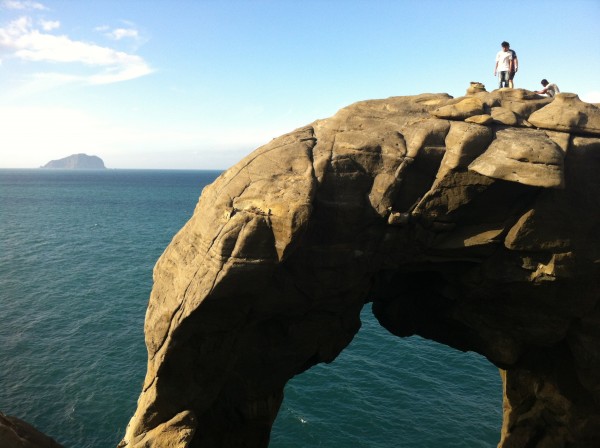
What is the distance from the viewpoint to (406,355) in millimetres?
34250

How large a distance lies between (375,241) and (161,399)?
8.00 m

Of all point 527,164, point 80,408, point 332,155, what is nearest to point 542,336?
point 527,164

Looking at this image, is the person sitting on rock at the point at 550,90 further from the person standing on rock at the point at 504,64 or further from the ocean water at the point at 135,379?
the ocean water at the point at 135,379

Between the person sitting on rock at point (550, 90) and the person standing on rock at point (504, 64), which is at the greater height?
the person standing on rock at point (504, 64)

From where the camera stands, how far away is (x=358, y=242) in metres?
13.4

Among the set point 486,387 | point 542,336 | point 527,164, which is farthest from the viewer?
point 486,387

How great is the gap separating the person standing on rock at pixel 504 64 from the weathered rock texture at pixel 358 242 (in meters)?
2.68

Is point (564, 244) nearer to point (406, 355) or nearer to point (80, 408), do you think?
point (406, 355)

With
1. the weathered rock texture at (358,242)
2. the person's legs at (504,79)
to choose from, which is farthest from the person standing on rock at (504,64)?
the weathered rock texture at (358,242)

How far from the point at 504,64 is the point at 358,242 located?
32.7 ft

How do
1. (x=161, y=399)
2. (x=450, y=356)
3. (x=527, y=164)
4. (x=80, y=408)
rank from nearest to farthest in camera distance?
1. (x=527, y=164)
2. (x=161, y=399)
3. (x=80, y=408)
4. (x=450, y=356)

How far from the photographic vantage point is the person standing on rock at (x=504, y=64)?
17.0 metres

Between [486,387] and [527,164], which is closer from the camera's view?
[527,164]

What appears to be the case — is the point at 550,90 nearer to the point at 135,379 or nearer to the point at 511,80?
the point at 511,80
